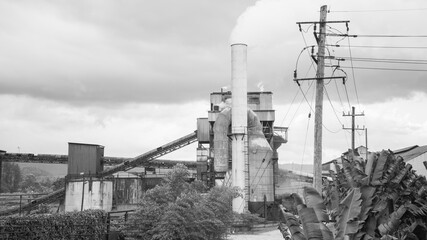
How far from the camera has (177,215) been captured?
20500mm

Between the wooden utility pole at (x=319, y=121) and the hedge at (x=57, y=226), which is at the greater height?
the wooden utility pole at (x=319, y=121)

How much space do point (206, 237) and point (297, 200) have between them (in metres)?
10.8

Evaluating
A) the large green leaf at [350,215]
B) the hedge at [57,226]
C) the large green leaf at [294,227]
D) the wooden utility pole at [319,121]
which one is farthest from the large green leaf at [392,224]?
the hedge at [57,226]

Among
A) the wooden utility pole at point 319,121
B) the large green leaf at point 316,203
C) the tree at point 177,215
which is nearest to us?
the large green leaf at point 316,203

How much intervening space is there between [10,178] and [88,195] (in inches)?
2633

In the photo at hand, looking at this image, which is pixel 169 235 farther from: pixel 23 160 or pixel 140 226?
pixel 23 160

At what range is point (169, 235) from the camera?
20.2 m

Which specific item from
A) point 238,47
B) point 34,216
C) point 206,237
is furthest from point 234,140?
point 34,216

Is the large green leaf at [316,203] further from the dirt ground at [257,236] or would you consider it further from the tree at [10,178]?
the tree at [10,178]

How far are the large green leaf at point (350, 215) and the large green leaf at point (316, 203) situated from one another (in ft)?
2.51

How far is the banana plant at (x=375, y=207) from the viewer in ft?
36.4

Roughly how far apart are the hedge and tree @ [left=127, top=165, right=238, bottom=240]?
2.02 m

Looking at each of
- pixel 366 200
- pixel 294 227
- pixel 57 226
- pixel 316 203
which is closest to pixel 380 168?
pixel 366 200

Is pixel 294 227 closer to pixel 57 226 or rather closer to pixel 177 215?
pixel 177 215
